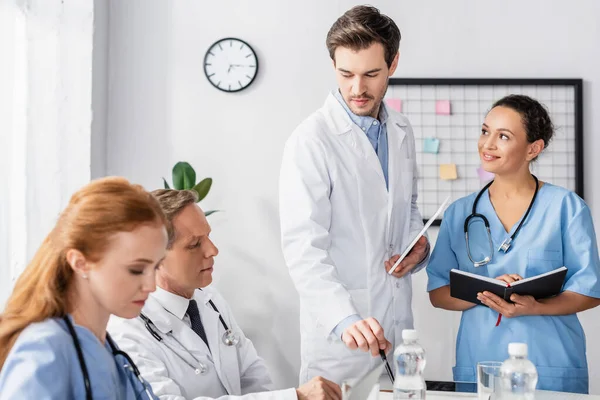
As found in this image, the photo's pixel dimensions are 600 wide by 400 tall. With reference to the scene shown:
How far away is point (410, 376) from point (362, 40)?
2.99ft

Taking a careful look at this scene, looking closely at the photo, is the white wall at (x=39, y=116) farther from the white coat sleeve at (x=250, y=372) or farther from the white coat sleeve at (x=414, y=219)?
the white coat sleeve at (x=414, y=219)

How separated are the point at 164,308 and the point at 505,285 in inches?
35.1

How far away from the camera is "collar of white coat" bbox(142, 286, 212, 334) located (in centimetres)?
172

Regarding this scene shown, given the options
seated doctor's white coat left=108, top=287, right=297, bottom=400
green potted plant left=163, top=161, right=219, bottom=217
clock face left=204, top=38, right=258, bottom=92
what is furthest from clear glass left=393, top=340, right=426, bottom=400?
clock face left=204, top=38, right=258, bottom=92

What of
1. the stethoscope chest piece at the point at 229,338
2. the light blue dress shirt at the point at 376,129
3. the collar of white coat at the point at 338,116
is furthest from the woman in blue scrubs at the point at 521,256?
the stethoscope chest piece at the point at 229,338

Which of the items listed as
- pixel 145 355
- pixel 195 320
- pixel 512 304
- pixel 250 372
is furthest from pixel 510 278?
pixel 145 355

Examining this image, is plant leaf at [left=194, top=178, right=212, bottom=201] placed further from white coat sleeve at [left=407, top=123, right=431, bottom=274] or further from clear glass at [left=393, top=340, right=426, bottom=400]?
clear glass at [left=393, top=340, right=426, bottom=400]

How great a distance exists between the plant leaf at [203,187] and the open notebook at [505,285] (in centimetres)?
136

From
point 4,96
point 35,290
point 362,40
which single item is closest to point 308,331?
point 362,40

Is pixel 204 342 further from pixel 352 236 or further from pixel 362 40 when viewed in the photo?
pixel 362 40

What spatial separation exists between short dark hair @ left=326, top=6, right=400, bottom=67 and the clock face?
1.33m

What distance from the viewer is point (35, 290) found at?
3.85 ft

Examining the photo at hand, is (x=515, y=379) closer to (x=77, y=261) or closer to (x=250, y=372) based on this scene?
(x=250, y=372)

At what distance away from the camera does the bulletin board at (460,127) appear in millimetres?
3260
